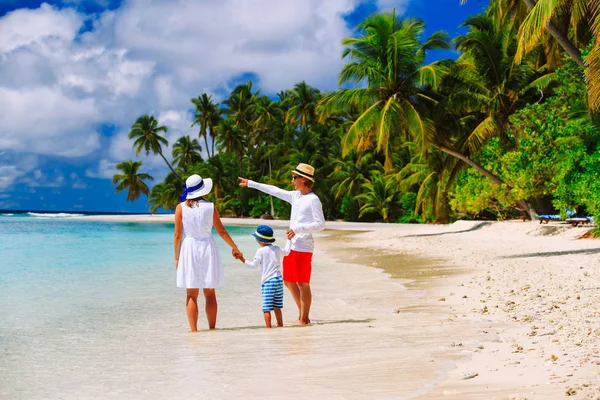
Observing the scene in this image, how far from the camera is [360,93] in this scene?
2200 cm

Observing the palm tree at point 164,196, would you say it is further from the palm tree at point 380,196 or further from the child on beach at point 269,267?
the child on beach at point 269,267

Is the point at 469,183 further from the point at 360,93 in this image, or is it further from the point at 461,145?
the point at 360,93

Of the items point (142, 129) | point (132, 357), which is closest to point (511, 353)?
Answer: point (132, 357)

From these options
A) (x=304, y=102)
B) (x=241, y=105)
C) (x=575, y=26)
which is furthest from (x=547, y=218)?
(x=241, y=105)

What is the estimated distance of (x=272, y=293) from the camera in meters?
5.95

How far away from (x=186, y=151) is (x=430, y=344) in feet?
200

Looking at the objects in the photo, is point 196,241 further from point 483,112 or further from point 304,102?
point 304,102

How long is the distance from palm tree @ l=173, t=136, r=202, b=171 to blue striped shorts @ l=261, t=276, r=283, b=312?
193ft

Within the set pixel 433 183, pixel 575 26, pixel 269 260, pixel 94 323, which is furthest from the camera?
pixel 433 183

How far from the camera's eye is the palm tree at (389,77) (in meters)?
21.3

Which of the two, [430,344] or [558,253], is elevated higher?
[558,253]

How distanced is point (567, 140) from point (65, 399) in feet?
45.4

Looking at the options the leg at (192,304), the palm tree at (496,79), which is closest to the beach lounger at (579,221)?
the palm tree at (496,79)

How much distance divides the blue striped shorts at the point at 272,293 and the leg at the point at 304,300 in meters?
0.23
